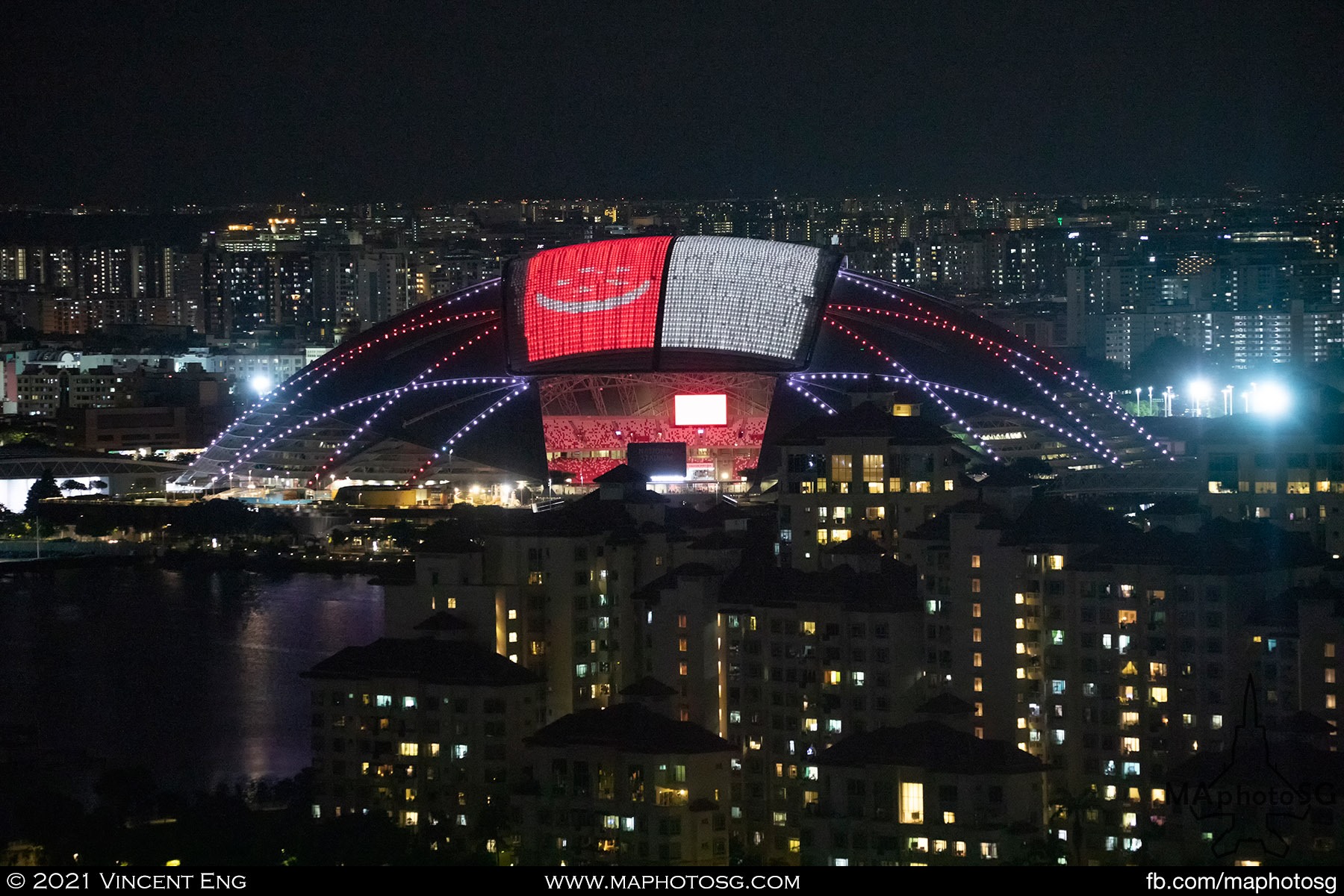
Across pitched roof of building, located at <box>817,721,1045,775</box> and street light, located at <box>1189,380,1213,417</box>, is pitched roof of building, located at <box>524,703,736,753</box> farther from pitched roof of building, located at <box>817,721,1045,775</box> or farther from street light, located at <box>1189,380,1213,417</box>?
street light, located at <box>1189,380,1213,417</box>

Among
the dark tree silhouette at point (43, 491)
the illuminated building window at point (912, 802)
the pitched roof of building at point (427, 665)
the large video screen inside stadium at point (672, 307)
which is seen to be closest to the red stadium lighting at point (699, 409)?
the large video screen inside stadium at point (672, 307)

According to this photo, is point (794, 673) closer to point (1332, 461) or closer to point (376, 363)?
point (1332, 461)

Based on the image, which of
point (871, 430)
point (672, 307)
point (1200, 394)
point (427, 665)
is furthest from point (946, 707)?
point (1200, 394)

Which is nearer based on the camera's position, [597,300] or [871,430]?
[871,430]

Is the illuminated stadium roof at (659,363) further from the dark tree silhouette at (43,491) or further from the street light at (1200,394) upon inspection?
the street light at (1200,394)

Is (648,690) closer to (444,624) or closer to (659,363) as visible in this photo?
(444,624)

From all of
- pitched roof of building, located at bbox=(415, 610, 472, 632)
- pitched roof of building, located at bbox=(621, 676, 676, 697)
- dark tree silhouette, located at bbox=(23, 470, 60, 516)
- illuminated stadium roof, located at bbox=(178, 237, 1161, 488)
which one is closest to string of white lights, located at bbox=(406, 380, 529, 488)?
illuminated stadium roof, located at bbox=(178, 237, 1161, 488)

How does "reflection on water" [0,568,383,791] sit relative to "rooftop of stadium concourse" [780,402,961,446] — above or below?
below
